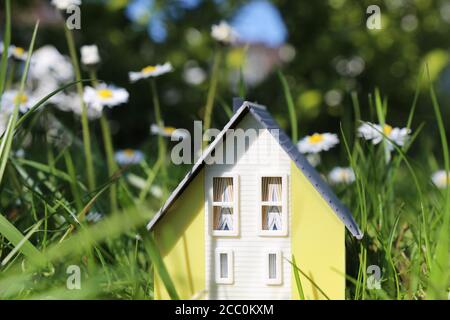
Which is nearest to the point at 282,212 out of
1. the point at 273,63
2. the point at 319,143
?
the point at 319,143

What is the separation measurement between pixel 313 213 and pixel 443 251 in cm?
14

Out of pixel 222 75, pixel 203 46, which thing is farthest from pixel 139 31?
pixel 222 75

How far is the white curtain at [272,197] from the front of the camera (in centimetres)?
69

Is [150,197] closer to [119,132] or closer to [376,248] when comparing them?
[376,248]

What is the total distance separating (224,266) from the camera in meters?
0.69

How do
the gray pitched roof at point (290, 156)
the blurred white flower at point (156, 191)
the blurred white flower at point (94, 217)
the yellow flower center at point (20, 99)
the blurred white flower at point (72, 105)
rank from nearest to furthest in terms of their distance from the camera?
the gray pitched roof at point (290, 156) → the yellow flower center at point (20, 99) → the blurred white flower at point (94, 217) → the blurred white flower at point (156, 191) → the blurred white flower at point (72, 105)

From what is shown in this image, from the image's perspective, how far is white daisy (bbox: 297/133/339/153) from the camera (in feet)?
3.46

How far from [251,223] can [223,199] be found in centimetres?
4

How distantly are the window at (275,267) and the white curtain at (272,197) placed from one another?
28mm

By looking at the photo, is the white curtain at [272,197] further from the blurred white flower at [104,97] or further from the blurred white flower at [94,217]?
the blurred white flower at [104,97]

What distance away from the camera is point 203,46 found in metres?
3.21

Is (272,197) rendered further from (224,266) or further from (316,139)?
(316,139)

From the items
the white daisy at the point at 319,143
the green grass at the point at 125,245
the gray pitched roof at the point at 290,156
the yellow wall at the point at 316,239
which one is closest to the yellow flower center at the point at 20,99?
the green grass at the point at 125,245
